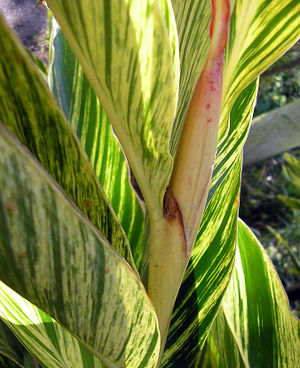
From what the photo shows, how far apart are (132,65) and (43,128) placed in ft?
0.17

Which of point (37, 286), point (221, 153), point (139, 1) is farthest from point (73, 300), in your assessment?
point (221, 153)

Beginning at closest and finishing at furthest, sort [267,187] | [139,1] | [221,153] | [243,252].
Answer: [139,1], [221,153], [243,252], [267,187]

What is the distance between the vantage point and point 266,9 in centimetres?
25

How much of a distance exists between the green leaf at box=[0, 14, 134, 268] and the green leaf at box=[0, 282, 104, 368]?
98 mm

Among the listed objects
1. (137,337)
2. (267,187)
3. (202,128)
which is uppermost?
(267,187)

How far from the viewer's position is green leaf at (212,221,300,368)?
1.60ft

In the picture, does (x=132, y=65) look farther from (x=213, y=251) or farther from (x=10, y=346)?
(x=10, y=346)

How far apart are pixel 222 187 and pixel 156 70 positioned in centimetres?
23

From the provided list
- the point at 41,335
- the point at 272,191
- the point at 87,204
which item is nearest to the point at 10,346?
the point at 41,335

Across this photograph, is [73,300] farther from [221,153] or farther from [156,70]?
[221,153]

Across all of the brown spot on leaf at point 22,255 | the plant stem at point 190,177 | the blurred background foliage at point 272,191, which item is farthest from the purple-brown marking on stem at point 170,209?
the blurred background foliage at point 272,191

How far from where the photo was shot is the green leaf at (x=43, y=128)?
18cm

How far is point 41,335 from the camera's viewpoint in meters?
0.31

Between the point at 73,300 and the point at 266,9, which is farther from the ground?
the point at 266,9
